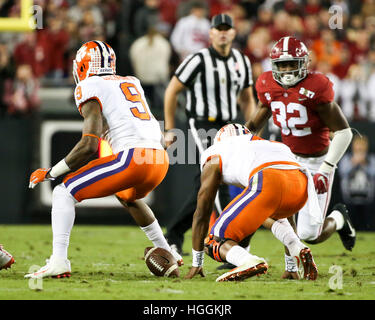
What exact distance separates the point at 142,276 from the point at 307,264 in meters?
1.05

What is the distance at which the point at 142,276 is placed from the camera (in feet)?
16.3

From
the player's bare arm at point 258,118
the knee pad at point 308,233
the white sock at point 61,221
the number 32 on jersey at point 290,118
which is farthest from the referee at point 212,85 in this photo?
the white sock at point 61,221

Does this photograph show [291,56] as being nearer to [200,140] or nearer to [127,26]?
[200,140]

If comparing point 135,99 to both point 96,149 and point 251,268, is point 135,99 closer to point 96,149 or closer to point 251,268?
point 96,149

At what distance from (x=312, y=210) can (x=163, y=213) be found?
4.51 metres

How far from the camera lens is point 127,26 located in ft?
34.2

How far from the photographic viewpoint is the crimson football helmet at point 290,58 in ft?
17.0

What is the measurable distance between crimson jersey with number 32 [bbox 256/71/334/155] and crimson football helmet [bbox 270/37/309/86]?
60 mm

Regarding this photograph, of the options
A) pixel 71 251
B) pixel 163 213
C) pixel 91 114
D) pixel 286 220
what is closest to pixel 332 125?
pixel 286 220

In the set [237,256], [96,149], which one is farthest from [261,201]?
[96,149]

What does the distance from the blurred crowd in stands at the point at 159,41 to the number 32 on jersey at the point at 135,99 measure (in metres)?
4.33

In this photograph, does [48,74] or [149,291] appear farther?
[48,74]

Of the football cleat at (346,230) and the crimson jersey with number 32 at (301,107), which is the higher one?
the crimson jersey with number 32 at (301,107)

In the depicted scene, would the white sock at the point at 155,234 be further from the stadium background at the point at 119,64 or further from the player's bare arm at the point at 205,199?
the stadium background at the point at 119,64
